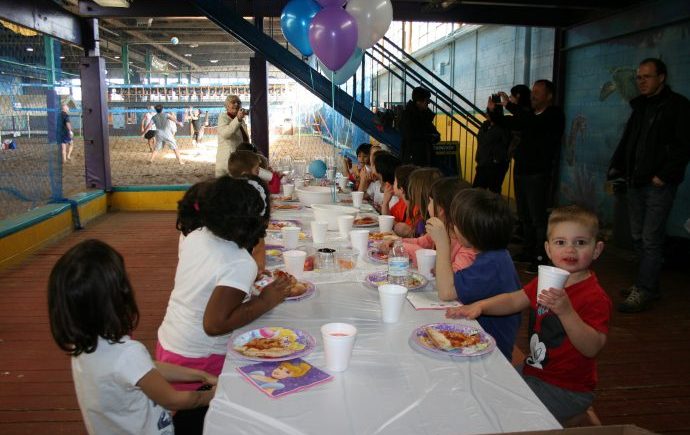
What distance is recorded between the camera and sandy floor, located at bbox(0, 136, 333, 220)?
5.76 metres

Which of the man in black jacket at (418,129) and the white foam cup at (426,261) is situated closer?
the white foam cup at (426,261)

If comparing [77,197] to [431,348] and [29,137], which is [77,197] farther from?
[431,348]

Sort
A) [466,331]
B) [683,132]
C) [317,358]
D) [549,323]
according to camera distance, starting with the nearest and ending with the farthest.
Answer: [317,358], [466,331], [549,323], [683,132]

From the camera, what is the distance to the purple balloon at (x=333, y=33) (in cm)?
429

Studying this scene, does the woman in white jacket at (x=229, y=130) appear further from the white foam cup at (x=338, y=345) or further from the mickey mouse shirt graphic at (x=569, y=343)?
the white foam cup at (x=338, y=345)

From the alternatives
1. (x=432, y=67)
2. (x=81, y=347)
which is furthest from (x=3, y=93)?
(x=432, y=67)

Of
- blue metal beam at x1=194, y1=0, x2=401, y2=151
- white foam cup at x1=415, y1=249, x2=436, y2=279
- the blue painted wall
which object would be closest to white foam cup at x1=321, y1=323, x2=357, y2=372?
white foam cup at x1=415, y1=249, x2=436, y2=279

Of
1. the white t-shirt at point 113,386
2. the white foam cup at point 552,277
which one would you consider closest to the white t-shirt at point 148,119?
the white t-shirt at point 113,386

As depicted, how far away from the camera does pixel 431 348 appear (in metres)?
1.64

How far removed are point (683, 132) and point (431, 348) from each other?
3293mm

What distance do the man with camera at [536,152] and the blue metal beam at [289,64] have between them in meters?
2.28

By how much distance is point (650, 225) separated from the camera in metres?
4.09

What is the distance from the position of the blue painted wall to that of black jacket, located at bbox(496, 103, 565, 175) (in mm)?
1334

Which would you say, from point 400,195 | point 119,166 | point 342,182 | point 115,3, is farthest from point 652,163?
point 119,166
